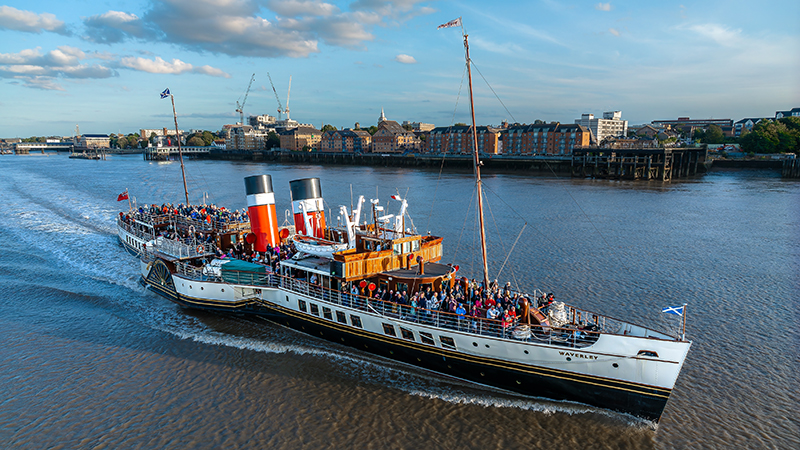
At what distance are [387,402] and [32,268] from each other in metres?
26.9

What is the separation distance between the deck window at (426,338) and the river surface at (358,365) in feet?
5.06

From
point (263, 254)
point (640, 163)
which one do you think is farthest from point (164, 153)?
point (263, 254)

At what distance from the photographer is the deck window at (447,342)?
47.9 ft

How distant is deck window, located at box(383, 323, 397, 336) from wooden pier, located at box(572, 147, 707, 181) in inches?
3287

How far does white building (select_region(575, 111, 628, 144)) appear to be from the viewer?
182 meters

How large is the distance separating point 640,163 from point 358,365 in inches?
3385

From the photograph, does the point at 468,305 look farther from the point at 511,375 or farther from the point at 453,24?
the point at 453,24

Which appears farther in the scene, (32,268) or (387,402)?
(32,268)

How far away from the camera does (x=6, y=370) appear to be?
1619 centimetres

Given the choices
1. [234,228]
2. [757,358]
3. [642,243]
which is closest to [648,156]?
[642,243]

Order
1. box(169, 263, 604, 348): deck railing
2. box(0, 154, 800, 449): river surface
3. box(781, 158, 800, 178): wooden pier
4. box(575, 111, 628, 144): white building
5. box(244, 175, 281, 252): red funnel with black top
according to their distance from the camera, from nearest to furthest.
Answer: box(0, 154, 800, 449): river surface < box(169, 263, 604, 348): deck railing < box(244, 175, 281, 252): red funnel with black top < box(781, 158, 800, 178): wooden pier < box(575, 111, 628, 144): white building

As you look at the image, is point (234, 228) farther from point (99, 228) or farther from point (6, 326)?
point (99, 228)

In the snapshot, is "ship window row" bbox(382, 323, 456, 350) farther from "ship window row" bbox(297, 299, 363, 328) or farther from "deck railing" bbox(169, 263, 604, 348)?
"ship window row" bbox(297, 299, 363, 328)

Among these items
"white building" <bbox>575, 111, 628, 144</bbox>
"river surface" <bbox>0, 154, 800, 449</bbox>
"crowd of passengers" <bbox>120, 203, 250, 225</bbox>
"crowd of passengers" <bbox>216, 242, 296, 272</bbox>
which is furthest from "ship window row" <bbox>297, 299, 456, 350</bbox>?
"white building" <bbox>575, 111, 628, 144</bbox>
